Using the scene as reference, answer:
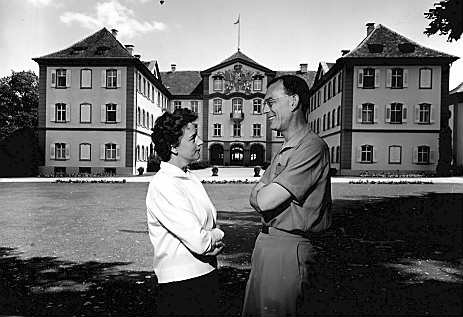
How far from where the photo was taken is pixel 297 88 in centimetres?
248

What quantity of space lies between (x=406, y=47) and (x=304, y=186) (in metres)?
37.0

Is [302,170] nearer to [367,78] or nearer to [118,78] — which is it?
[367,78]

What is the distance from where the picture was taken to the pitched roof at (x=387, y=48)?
3538cm

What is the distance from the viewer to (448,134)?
112ft

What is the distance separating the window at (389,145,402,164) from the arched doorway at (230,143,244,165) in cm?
2340

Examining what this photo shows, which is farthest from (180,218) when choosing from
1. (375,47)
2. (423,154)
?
(375,47)

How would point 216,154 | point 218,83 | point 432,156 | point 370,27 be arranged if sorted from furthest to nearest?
point 216,154 < point 218,83 < point 370,27 < point 432,156

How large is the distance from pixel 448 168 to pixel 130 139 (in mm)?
24432

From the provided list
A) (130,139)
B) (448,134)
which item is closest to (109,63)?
(130,139)

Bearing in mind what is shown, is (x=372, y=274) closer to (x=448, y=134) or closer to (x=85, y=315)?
(x=85, y=315)

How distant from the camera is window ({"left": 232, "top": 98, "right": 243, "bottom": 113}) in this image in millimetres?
55256

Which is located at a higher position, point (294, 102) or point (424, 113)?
point (424, 113)

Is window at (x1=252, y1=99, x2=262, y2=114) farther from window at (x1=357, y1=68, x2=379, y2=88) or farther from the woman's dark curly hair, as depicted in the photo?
the woman's dark curly hair

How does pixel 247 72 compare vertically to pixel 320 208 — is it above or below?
above
